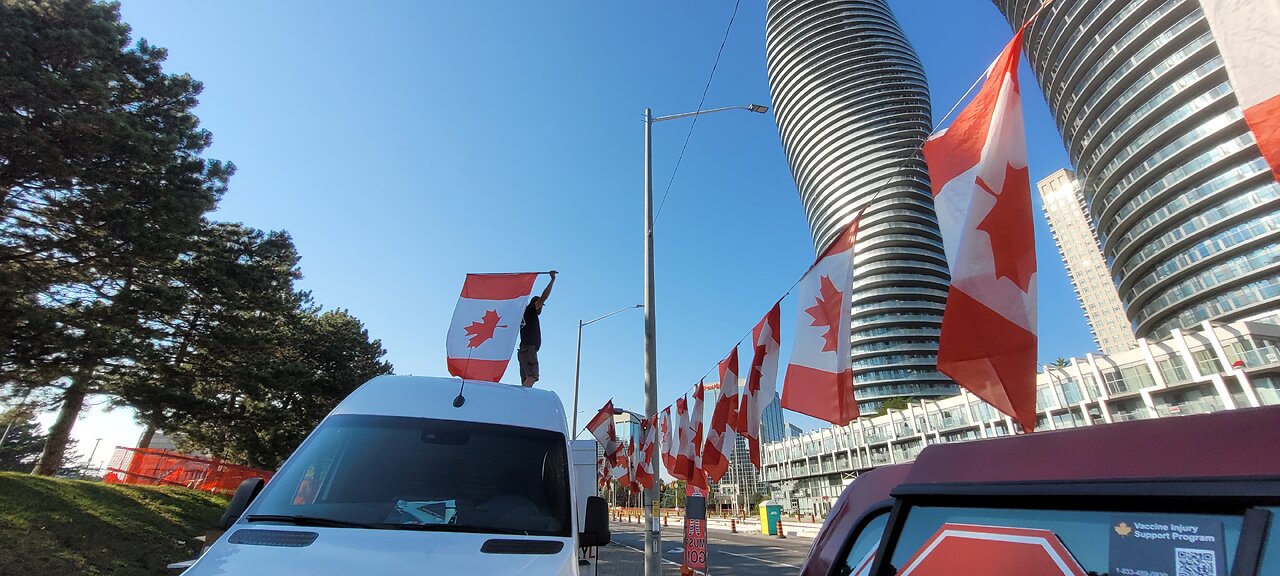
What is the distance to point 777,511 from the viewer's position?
1340 inches

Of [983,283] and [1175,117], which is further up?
[1175,117]

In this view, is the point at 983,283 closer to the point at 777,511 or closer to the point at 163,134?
the point at 163,134

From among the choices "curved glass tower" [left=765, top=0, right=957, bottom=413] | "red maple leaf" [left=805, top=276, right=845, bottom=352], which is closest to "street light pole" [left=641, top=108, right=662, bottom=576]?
"red maple leaf" [left=805, top=276, right=845, bottom=352]

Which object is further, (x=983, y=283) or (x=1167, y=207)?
(x=1167, y=207)

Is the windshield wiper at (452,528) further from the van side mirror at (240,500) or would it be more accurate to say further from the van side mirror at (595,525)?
the van side mirror at (240,500)

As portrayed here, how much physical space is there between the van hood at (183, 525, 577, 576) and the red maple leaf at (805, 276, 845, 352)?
15.9ft

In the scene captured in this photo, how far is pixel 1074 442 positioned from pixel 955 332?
263cm

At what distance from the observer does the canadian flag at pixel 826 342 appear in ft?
22.1

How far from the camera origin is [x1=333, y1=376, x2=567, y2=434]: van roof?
367cm

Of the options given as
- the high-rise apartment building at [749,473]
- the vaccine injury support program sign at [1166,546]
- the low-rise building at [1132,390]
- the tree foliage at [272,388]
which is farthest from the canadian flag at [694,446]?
the high-rise apartment building at [749,473]

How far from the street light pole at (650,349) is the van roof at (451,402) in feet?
16.6

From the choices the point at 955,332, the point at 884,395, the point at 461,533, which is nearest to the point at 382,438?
the point at 461,533

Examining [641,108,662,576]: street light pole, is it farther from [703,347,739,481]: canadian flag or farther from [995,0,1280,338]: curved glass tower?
[995,0,1280,338]: curved glass tower

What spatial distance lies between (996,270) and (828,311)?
2.83m
